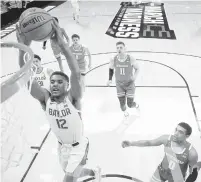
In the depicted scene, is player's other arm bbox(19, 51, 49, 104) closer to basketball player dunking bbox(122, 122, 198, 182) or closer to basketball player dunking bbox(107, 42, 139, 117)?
basketball player dunking bbox(122, 122, 198, 182)

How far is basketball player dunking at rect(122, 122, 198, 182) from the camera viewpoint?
2932 mm

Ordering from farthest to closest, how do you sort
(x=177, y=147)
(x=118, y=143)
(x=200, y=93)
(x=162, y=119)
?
1. (x=200, y=93)
2. (x=162, y=119)
3. (x=118, y=143)
4. (x=177, y=147)

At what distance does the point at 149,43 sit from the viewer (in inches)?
402

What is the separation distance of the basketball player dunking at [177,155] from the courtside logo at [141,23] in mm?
8541

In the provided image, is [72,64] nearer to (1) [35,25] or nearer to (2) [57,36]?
(2) [57,36]

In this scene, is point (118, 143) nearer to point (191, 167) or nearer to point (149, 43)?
point (191, 167)

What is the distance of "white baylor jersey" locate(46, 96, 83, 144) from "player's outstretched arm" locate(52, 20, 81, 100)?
142 mm

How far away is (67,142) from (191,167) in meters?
1.49

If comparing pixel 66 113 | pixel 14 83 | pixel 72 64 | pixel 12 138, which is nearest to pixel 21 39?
pixel 72 64

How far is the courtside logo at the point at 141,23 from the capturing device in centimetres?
1150

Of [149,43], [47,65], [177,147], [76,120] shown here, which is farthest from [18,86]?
[149,43]

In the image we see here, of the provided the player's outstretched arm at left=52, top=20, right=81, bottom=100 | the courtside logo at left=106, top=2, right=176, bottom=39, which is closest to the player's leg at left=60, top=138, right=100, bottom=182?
the player's outstretched arm at left=52, top=20, right=81, bottom=100

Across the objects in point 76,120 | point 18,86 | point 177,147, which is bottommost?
point 177,147

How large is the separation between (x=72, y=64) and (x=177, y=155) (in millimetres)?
1562
